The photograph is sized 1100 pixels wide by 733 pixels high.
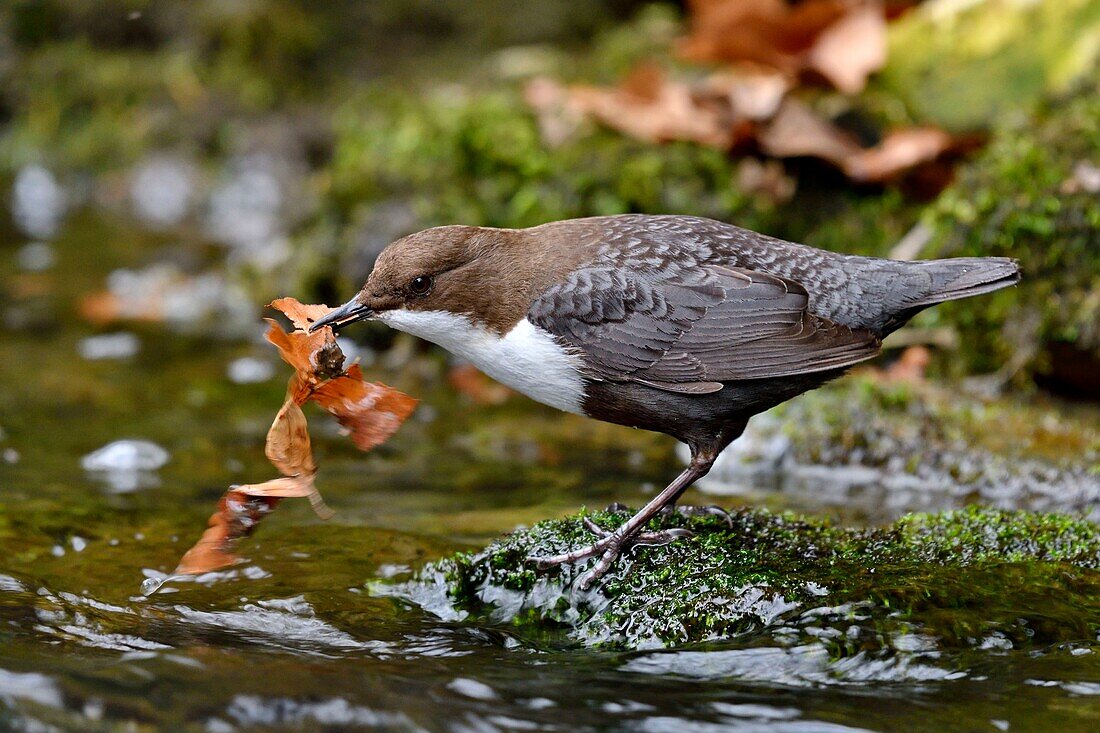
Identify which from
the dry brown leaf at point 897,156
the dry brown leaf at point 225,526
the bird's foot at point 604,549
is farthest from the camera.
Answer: the dry brown leaf at point 897,156

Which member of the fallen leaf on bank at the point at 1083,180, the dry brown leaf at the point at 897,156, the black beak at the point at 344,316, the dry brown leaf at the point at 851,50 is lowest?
the black beak at the point at 344,316

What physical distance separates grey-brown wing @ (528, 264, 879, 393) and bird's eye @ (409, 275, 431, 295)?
358 millimetres

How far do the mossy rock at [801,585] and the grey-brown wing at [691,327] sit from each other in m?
0.50

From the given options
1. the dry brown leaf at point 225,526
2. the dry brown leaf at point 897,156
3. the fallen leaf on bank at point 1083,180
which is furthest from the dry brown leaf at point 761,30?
the dry brown leaf at point 225,526

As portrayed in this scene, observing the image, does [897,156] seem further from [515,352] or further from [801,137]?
[515,352]

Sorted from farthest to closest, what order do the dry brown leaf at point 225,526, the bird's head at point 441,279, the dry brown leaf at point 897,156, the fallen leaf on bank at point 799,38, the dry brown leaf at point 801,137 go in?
the fallen leaf on bank at point 799,38, the dry brown leaf at point 801,137, the dry brown leaf at point 897,156, the bird's head at point 441,279, the dry brown leaf at point 225,526

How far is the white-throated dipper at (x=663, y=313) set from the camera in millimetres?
3467

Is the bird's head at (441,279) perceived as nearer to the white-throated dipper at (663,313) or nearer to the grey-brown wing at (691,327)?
the white-throated dipper at (663,313)

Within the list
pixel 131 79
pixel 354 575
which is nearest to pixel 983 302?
pixel 354 575

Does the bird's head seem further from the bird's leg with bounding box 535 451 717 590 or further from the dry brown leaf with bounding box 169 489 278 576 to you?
the bird's leg with bounding box 535 451 717 590

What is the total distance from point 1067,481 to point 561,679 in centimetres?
244

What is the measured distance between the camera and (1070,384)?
17.1ft

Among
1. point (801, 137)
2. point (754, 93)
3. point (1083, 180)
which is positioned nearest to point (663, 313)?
point (1083, 180)

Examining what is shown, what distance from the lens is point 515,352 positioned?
3.54 m
